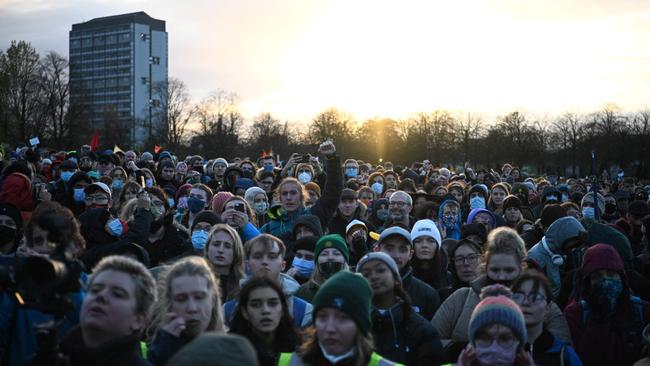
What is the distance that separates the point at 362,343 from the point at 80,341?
169cm

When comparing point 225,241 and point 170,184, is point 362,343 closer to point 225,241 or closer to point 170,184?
point 225,241

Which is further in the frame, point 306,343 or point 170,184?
point 170,184

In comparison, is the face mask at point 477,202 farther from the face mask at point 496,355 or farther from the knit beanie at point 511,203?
the face mask at point 496,355

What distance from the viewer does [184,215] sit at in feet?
37.1

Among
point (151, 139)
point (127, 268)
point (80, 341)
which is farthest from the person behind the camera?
point (151, 139)

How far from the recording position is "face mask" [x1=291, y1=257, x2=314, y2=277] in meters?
7.77

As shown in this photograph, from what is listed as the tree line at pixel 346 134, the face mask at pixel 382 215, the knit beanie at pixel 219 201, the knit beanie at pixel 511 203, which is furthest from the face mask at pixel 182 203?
the tree line at pixel 346 134

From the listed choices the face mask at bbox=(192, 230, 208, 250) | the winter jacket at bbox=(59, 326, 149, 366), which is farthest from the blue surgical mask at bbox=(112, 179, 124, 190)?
the winter jacket at bbox=(59, 326, 149, 366)

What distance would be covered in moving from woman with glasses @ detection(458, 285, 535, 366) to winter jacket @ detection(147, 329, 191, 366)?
187cm

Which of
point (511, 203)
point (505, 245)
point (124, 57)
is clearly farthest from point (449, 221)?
point (124, 57)

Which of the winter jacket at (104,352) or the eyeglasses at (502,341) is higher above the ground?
the winter jacket at (104,352)

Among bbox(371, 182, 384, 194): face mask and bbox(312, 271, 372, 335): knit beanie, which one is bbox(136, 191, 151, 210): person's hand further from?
bbox(371, 182, 384, 194): face mask

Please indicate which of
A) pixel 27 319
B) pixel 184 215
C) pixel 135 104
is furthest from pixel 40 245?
→ pixel 135 104

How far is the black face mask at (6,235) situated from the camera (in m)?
6.69
